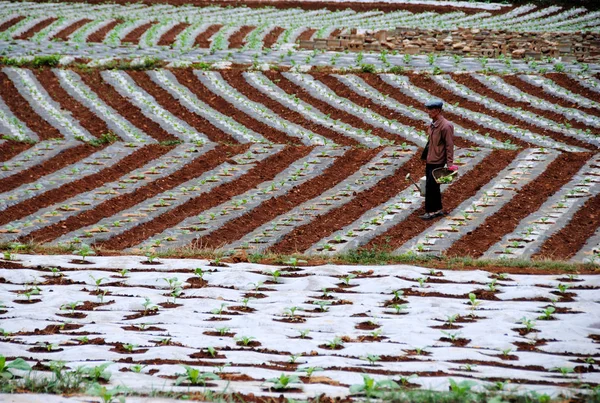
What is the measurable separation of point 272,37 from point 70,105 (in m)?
12.1

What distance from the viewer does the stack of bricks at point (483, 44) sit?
2267 cm

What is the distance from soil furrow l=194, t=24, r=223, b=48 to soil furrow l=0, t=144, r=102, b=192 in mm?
11333

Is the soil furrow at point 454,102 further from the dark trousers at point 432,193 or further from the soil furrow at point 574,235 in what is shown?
the dark trousers at point 432,193

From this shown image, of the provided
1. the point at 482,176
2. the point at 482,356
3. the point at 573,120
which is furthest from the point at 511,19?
the point at 482,356

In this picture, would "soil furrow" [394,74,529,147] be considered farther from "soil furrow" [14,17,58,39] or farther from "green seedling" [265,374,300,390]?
"soil furrow" [14,17,58,39]

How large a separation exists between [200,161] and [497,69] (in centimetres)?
895

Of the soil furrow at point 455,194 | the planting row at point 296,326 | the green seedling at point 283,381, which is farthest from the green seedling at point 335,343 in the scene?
the soil furrow at point 455,194

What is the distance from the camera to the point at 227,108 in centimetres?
1698

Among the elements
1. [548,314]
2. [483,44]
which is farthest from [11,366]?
[483,44]

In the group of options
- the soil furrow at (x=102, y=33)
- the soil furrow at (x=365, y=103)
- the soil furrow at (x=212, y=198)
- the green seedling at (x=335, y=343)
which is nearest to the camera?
the green seedling at (x=335, y=343)

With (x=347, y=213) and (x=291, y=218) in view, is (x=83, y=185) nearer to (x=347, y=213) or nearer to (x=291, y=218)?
(x=291, y=218)

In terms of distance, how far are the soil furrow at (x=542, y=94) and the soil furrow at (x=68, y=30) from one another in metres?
13.9

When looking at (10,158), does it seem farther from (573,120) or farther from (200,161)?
(573,120)

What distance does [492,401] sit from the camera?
413 cm
